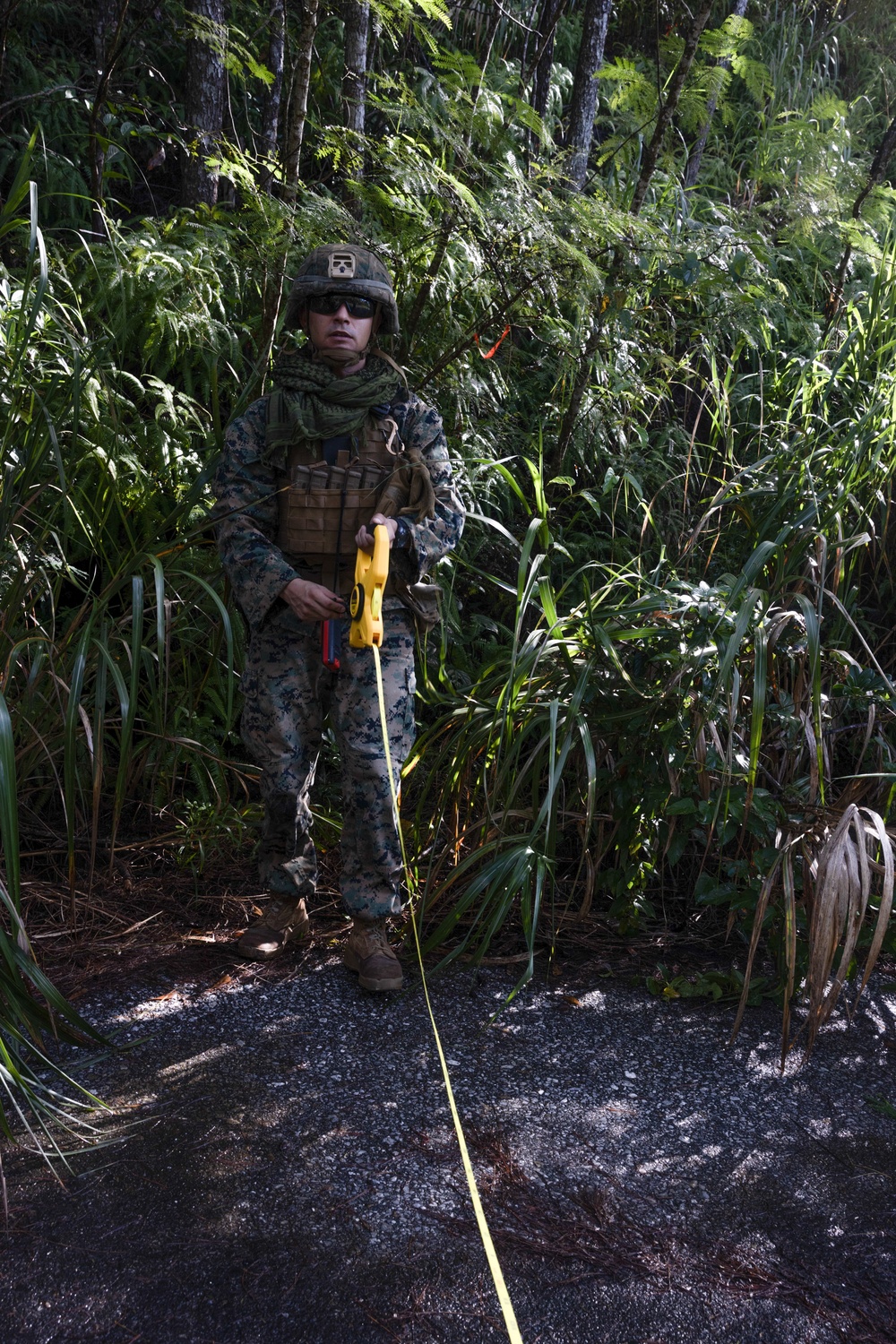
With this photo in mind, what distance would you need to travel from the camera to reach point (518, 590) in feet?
10.2

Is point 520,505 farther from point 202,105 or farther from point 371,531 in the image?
point 202,105

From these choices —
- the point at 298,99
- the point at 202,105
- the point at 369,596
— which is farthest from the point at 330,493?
the point at 202,105

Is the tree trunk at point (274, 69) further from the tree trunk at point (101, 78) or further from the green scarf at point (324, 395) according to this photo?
the green scarf at point (324, 395)

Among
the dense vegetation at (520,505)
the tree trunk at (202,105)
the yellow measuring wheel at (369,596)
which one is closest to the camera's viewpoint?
the yellow measuring wheel at (369,596)

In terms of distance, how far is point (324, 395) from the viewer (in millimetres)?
2816

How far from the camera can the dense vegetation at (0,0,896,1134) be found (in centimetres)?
277

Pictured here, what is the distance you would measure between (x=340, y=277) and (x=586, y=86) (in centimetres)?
250

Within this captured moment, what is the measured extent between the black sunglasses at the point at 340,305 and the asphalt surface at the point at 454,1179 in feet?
5.69

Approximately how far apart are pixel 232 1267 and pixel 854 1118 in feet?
4.36

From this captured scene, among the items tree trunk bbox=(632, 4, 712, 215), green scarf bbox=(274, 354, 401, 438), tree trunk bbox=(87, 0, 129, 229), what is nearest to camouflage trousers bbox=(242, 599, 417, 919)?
green scarf bbox=(274, 354, 401, 438)

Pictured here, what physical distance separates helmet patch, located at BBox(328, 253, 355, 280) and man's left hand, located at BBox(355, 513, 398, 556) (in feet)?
2.10

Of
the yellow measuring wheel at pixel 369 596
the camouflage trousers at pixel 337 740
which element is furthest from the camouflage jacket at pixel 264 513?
the yellow measuring wheel at pixel 369 596

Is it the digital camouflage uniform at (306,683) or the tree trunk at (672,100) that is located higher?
the tree trunk at (672,100)

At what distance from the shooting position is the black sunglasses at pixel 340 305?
Answer: 282cm
